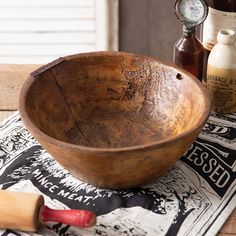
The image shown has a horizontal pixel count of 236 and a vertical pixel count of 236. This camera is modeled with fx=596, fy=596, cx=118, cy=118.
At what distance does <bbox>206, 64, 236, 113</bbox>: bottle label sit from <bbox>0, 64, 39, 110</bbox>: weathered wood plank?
0.40m

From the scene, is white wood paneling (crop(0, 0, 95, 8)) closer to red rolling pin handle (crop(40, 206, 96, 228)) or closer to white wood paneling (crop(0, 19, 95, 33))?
white wood paneling (crop(0, 19, 95, 33))

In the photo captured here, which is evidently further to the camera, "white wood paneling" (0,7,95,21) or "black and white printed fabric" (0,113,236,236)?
"white wood paneling" (0,7,95,21)

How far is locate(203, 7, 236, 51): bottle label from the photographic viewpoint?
46.8 inches

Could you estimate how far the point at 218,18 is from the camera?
1199 millimetres

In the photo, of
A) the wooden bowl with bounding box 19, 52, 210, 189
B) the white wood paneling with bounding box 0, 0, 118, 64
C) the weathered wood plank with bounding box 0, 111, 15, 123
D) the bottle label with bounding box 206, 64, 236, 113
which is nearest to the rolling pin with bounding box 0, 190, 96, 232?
the wooden bowl with bounding box 19, 52, 210, 189

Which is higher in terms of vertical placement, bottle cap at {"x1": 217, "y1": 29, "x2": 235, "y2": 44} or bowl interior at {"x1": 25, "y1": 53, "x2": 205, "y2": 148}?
bottle cap at {"x1": 217, "y1": 29, "x2": 235, "y2": 44}

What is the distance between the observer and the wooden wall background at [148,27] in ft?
6.10

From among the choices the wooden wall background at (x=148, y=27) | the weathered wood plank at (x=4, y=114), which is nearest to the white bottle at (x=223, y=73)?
the weathered wood plank at (x=4, y=114)

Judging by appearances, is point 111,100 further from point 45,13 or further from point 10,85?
point 45,13

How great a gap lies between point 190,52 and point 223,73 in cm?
9

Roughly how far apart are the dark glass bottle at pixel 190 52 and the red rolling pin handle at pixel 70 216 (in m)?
0.47

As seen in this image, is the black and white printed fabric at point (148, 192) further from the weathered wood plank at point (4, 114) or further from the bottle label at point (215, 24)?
the bottle label at point (215, 24)

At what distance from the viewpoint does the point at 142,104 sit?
3.78 ft

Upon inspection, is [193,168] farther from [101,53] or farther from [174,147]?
[101,53]
